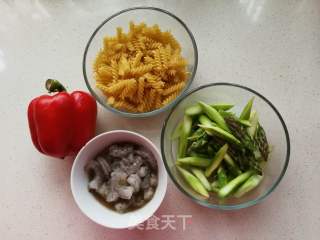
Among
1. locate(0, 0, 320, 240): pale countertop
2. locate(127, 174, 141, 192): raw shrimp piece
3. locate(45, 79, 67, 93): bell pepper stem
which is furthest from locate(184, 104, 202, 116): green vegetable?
locate(45, 79, 67, 93): bell pepper stem

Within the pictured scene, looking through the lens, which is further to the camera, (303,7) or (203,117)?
(303,7)

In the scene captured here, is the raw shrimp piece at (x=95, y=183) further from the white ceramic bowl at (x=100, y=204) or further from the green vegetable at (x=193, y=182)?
the green vegetable at (x=193, y=182)

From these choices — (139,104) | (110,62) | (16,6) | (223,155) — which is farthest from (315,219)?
(16,6)

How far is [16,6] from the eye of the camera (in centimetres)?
117

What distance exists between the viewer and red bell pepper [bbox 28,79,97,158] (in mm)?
998

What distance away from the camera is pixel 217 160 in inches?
38.7

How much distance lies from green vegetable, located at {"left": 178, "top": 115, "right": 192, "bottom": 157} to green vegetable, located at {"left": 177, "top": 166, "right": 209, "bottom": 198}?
1.8 inches

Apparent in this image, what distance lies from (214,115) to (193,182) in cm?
18

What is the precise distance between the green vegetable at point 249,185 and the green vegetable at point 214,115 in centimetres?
13

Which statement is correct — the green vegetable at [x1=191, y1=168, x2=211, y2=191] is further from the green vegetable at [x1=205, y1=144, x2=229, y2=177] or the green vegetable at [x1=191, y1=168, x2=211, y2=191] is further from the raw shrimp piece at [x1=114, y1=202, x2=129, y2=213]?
the raw shrimp piece at [x1=114, y1=202, x2=129, y2=213]

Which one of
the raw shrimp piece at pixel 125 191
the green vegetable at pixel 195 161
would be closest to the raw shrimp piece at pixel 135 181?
the raw shrimp piece at pixel 125 191

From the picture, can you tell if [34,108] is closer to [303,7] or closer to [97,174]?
[97,174]

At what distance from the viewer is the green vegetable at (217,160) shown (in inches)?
38.2

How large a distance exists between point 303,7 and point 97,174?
74cm
